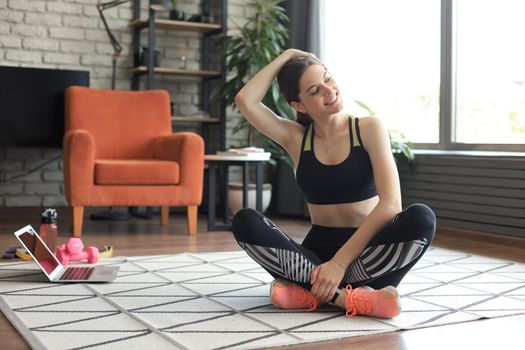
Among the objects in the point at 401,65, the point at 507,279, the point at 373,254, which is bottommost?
the point at 507,279

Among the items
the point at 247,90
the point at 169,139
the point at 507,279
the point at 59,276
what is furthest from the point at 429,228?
the point at 169,139

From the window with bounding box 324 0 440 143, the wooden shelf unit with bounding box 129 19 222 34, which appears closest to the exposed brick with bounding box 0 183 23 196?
the wooden shelf unit with bounding box 129 19 222 34

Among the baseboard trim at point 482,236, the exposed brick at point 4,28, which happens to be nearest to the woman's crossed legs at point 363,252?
the baseboard trim at point 482,236

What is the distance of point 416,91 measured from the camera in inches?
197

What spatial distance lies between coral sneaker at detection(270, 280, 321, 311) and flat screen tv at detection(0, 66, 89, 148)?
11.4ft

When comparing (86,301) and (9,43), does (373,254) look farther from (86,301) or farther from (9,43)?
(9,43)

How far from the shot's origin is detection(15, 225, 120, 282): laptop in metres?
2.74

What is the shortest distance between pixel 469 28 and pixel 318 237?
8.91 ft

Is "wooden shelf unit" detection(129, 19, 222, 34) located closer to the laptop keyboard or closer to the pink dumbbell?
the pink dumbbell

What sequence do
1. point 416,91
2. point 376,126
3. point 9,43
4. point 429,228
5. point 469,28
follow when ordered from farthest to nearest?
point 9,43 → point 416,91 → point 469,28 → point 376,126 → point 429,228

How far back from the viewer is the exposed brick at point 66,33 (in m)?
5.57

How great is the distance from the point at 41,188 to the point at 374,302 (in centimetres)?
405

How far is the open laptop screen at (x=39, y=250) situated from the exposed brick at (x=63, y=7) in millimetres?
3158

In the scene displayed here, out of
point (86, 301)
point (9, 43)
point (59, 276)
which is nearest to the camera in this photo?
point (86, 301)
